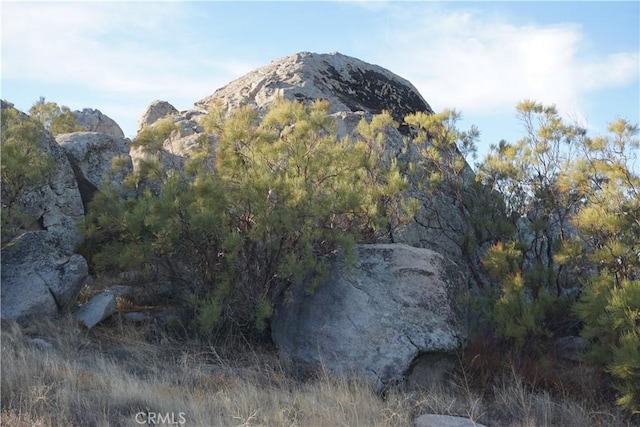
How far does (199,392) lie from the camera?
18.3 feet

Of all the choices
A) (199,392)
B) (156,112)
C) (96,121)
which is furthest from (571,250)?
(96,121)

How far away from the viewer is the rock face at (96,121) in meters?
16.2

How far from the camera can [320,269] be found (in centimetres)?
718

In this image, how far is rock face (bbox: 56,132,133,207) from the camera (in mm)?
9791

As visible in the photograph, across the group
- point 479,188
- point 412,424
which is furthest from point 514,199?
point 412,424

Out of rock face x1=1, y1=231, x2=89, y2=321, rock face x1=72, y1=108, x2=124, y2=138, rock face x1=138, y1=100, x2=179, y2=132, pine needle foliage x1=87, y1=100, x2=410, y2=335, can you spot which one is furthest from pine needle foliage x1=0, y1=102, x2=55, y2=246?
rock face x1=72, y1=108, x2=124, y2=138

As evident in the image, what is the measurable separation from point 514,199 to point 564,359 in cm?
263

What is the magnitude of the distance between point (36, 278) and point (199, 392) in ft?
10.9

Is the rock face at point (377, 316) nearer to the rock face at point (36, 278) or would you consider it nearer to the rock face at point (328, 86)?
the rock face at point (36, 278)

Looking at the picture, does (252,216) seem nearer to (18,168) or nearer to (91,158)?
(18,168)

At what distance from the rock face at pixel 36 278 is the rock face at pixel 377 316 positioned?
2513mm

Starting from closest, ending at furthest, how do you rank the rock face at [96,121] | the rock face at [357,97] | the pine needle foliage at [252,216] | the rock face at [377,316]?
1. the rock face at [377,316]
2. the pine needle foliage at [252,216]
3. the rock face at [357,97]
4. the rock face at [96,121]

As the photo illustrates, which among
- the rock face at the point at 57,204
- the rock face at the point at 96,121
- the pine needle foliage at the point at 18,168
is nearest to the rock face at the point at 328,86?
the rock face at the point at 57,204

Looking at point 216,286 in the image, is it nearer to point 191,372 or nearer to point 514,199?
point 191,372
